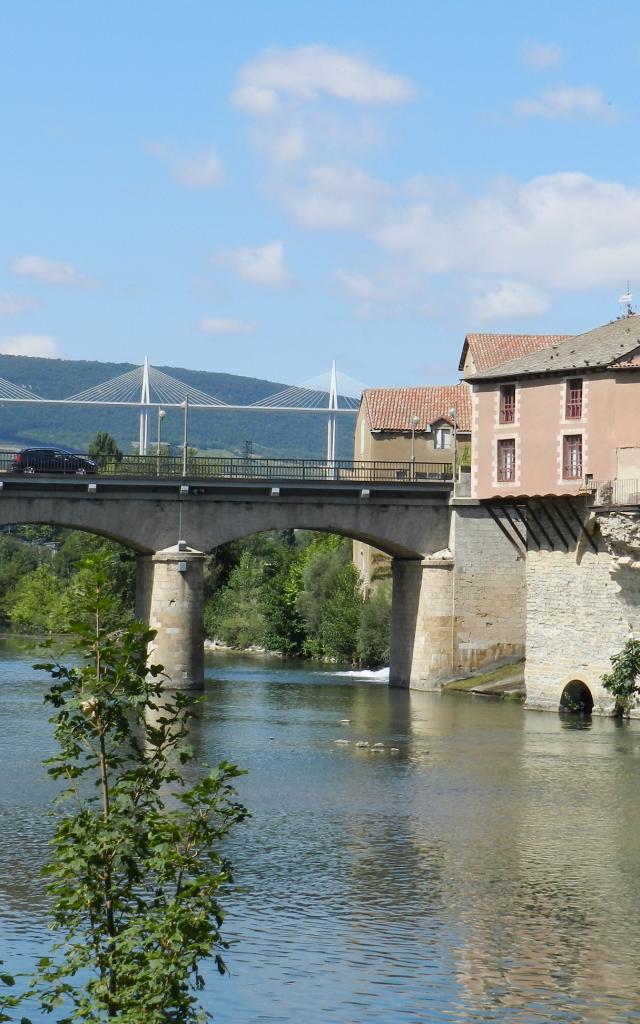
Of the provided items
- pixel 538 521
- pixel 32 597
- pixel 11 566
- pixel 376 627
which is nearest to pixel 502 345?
pixel 376 627

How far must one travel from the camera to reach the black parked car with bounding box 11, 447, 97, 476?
62844mm

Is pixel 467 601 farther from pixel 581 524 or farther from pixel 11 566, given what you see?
pixel 11 566

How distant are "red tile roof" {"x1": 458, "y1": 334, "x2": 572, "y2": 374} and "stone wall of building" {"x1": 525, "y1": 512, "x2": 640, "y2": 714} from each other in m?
23.5

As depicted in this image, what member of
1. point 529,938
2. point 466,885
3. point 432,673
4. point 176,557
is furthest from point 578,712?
point 529,938

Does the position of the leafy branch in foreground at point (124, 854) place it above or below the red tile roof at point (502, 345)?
below

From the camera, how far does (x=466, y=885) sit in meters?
27.6

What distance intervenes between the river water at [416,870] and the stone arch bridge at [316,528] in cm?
1034

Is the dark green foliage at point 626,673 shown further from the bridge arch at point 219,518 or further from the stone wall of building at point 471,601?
the bridge arch at point 219,518

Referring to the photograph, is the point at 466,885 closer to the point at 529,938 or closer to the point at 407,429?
the point at 529,938

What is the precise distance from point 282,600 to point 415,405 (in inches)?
633

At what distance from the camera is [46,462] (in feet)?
207

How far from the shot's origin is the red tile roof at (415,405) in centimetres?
8069

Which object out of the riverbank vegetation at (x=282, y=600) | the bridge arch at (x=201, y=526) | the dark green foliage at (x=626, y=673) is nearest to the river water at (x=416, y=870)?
the dark green foliage at (x=626, y=673)

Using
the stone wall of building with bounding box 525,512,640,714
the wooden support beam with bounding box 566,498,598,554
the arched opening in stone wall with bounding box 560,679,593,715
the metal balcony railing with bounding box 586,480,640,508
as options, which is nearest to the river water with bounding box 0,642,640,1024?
the stone wall of building with bounding box 525,512,640,714
